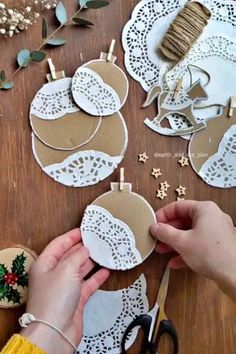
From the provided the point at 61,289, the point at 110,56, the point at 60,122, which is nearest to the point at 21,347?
the point at 61,289

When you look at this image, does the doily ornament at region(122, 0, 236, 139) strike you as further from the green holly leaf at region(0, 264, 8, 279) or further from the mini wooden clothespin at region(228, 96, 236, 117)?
the green holly leaf at region(0, 264, 8, 279)

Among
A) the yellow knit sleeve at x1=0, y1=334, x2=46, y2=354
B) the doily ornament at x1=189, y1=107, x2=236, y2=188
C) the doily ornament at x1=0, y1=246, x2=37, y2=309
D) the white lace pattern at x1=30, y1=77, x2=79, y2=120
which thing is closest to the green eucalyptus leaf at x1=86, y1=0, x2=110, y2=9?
the white lace pattern at x1=30, y1=77, x2=79, y2=120

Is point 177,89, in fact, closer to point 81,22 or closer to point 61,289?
point 81,22

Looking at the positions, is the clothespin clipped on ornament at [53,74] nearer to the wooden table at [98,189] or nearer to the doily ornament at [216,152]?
the wooden table at [98,189]

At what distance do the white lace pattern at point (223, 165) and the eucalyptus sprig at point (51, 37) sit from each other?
25 cm

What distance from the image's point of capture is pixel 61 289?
0.78 metres

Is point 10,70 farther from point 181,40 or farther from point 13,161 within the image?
point 181,40

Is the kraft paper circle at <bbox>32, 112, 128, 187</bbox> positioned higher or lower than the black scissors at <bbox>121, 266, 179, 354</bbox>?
higher

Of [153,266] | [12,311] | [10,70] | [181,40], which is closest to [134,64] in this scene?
[181,40]

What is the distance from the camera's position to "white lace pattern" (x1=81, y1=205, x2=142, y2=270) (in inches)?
32.4

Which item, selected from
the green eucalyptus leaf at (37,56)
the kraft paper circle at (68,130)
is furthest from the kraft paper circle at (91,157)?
the green eucalyptus leaf at (37,56)

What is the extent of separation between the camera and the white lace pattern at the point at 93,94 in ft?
2.76

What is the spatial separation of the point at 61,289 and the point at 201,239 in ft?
0.63

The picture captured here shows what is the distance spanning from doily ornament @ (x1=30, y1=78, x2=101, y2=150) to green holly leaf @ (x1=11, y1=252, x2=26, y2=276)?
0.53 feet
